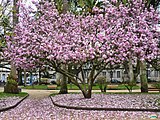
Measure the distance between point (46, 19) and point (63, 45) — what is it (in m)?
2.35

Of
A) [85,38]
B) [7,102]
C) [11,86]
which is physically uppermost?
[85,38]

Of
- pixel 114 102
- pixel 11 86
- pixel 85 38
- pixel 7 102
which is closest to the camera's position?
pixel 85 38

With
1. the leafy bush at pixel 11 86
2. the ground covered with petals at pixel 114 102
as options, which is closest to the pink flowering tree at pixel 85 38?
the ground covered with petals at pixel 114 102

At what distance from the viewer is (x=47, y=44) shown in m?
12.8

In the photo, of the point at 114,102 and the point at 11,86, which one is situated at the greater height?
the point at 11,86

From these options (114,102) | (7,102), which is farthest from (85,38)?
(7,102)

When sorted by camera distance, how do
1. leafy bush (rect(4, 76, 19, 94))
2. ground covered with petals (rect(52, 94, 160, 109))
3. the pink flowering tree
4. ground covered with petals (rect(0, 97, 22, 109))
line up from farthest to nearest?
leafy bush (rect(4, 76, 19, 94)), ground covered with petals (rect(0, 97, 22, 109)), the pink flowering tree, ground covered with petals (rect(52, 94, 160, 109))

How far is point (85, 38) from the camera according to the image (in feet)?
42.9

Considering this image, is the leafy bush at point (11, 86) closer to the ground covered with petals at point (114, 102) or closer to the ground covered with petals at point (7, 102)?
the ground covered with petals at point (7, 102)

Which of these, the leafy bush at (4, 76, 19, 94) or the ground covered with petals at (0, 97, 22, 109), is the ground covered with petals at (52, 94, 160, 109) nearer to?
the ground covered with petals at (0, 97, 22, 109)

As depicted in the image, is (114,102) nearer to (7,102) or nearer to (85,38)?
(85,38)

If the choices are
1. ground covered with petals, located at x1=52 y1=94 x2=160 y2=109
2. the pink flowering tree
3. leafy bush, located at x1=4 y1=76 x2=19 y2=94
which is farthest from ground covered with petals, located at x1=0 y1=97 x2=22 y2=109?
leafy bush, located at x1=4 y1=76 x2=19 y2=94

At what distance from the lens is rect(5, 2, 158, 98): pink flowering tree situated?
12656 mm

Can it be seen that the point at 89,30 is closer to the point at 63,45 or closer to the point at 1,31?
the point at 63,45
